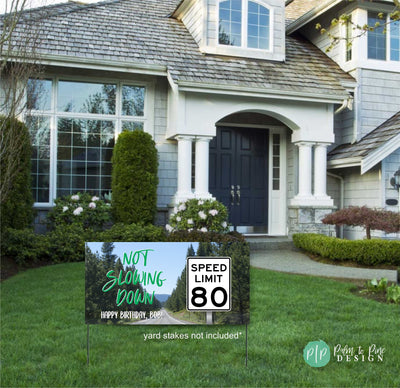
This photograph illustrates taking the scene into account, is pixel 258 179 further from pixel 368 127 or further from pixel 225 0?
pixel 225 0

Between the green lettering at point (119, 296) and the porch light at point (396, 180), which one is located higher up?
the porch light at point (396, 180)

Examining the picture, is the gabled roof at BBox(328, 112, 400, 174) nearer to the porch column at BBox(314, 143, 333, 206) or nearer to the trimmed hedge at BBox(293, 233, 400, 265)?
the porch column at BBox(314, 143, 333, 206)

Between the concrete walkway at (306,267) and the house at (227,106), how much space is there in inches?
58.8

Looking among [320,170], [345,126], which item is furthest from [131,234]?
[345,126]

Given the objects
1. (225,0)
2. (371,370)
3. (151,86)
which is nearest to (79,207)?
(151,86)

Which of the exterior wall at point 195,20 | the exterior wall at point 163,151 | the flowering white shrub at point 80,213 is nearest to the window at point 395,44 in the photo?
the exterior wall at point 195,20

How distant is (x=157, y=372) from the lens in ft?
11.1

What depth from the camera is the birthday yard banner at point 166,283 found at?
10.9 feet

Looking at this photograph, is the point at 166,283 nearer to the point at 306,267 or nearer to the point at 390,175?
the point at 306,267

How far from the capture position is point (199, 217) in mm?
9242

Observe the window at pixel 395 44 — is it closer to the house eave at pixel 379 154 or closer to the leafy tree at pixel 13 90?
the house eave at pixel 379 154

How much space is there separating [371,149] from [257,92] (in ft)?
8.85

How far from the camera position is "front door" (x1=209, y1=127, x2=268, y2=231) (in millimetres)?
11602

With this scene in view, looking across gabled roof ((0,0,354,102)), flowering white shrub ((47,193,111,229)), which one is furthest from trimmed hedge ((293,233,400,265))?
flowering white shrub ((47,193,111,229))
